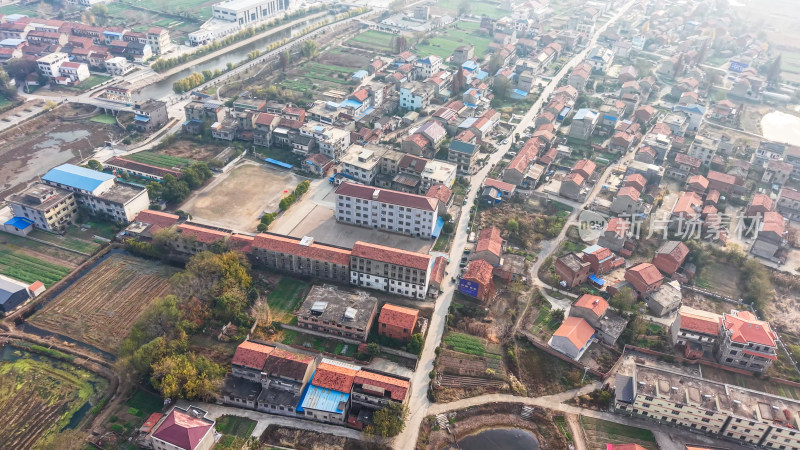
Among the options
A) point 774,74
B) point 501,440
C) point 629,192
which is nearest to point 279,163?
point 629,192

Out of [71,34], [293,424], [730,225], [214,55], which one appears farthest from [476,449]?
[71,34]

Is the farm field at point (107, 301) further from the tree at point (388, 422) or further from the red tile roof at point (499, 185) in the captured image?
the red tile roof at point (499, 185)

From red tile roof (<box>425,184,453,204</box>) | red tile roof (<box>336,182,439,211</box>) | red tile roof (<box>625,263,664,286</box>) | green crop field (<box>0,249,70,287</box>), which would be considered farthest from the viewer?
red tile roof (<box>425,184,453,204</box>)

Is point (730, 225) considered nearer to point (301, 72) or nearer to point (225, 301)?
point (225, 301)

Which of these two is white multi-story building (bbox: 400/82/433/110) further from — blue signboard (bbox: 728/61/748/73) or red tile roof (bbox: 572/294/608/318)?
blue signboard (bbox: 728/61/748/73)

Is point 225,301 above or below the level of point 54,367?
above

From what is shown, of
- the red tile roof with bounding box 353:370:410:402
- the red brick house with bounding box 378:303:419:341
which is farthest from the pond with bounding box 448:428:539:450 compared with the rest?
the red brick house with bounding box 378:303:419:341
